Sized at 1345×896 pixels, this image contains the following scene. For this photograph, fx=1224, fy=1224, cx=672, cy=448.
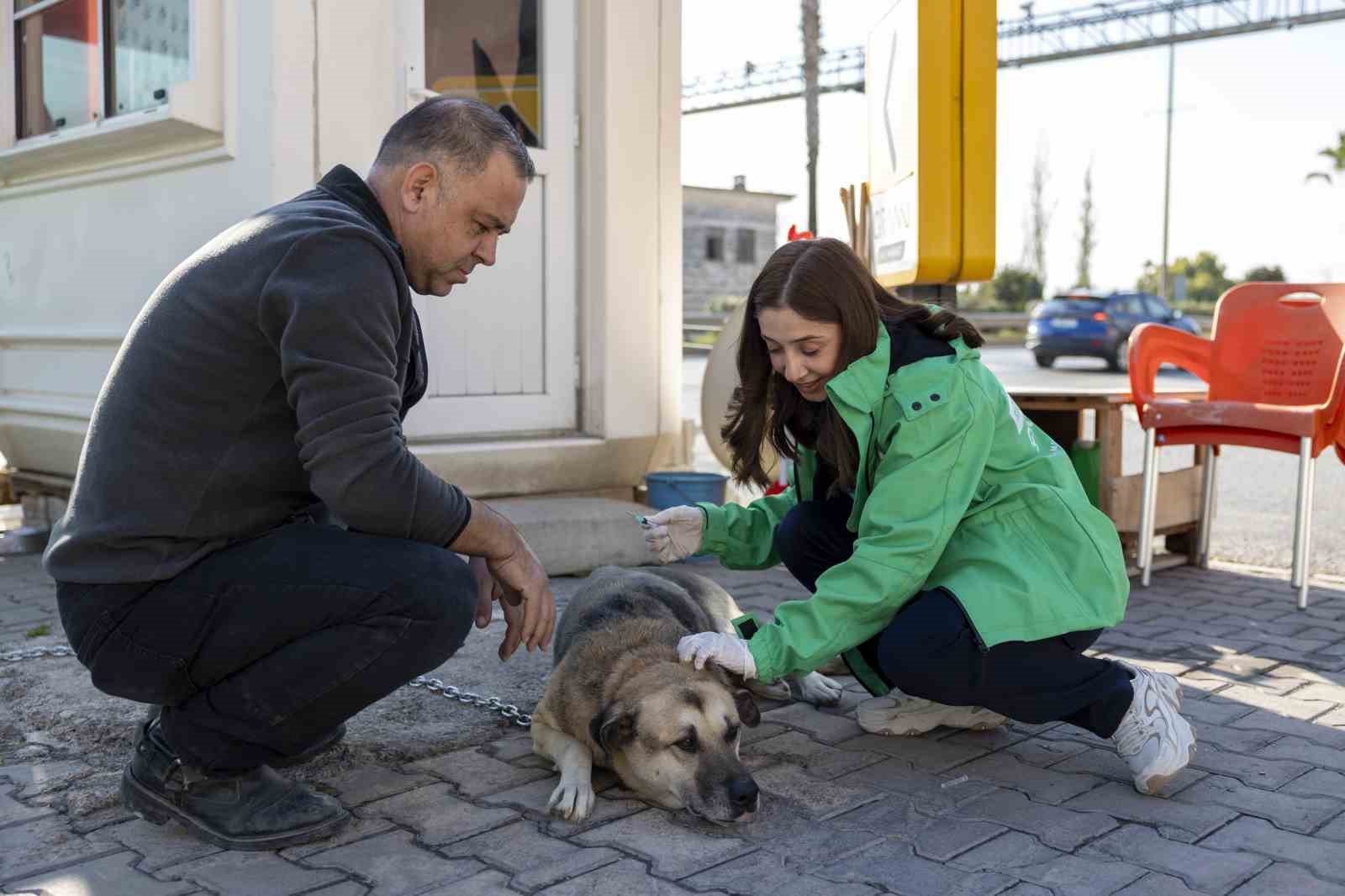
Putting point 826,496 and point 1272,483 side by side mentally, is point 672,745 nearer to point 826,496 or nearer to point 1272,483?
point 826,496

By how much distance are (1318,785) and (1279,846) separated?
0.54 metres

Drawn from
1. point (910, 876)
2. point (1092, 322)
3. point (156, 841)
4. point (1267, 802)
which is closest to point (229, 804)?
point (156, 841)

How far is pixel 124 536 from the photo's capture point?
284 centimetres

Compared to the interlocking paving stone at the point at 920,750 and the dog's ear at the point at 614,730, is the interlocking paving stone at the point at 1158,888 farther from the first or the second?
the dog's ear at the point at 614,730

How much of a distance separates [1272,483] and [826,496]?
27.3ft

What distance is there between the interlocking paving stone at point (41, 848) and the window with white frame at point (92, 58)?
4442 mm

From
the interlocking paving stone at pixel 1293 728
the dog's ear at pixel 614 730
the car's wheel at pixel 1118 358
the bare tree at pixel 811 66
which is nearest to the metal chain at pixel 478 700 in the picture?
the dog's ear at pixel 614 730

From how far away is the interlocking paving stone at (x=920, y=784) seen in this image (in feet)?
11.1

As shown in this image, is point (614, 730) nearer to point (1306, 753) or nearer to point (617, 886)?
point (617, 886)

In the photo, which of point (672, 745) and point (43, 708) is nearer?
point (672, 745)

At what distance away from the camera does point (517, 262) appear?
22.6 ft

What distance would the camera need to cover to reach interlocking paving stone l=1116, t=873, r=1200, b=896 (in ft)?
9.02

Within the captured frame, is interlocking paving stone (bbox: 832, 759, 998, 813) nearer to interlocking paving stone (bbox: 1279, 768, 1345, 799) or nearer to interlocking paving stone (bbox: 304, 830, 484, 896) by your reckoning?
interlocking paving stone (bbox: 1279, 768, 1345, 799)

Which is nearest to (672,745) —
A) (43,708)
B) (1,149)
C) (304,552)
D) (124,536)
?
(304,552)
